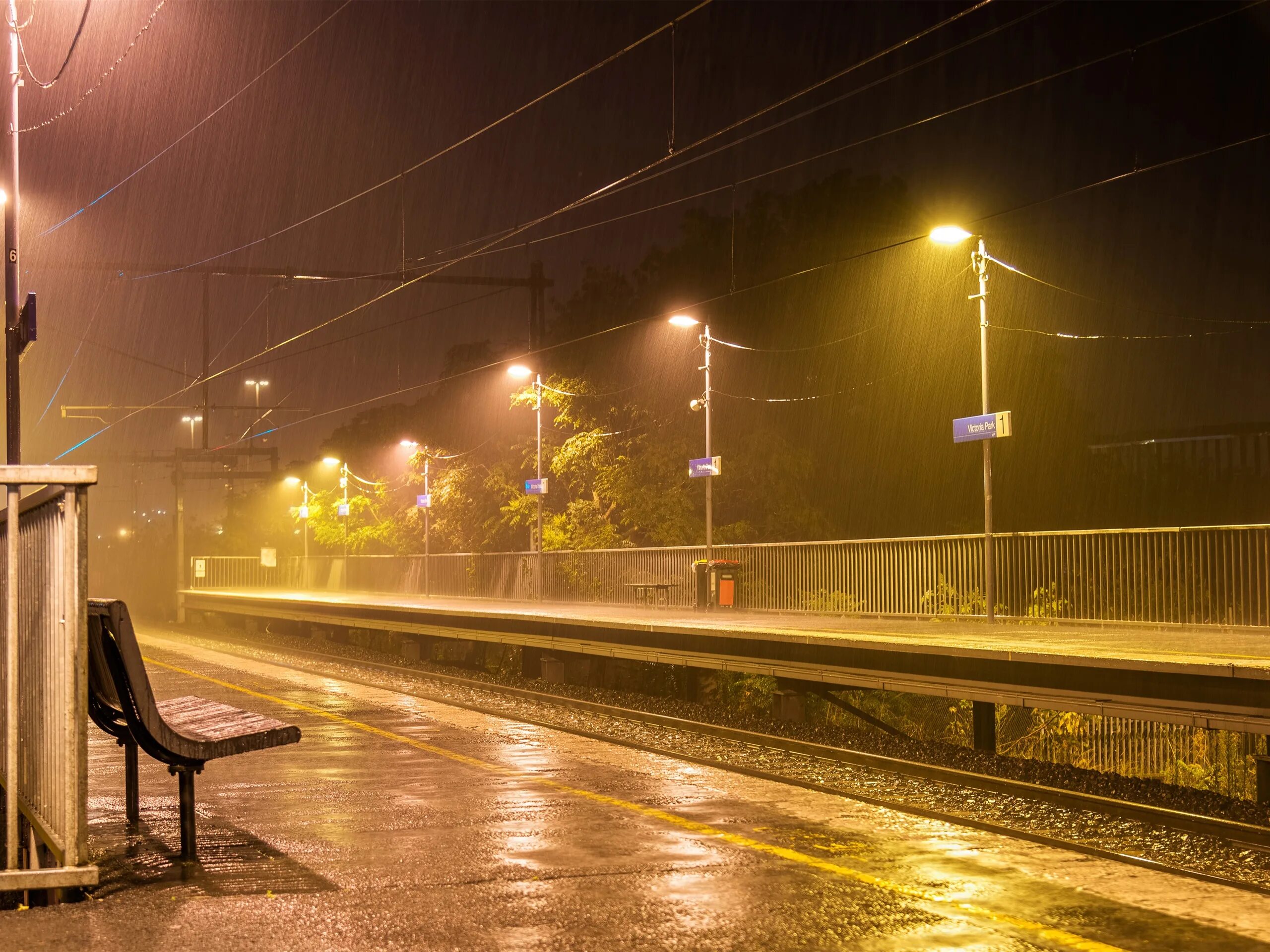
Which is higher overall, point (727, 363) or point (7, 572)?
point (727, 363)

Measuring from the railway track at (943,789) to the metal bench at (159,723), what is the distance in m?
4.15

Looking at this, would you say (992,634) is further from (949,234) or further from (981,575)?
(949,234)

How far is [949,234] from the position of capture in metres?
20.8

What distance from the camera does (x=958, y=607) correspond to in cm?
2561

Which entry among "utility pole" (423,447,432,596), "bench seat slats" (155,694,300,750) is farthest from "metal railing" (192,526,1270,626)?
"bench seat slats" (155,694,300,750)

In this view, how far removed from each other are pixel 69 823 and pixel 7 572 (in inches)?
47.0

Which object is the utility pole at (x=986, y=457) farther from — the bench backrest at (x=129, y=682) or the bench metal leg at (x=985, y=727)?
the bench backrest at (x=129, y=682)

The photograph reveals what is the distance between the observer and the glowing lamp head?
20609 mm

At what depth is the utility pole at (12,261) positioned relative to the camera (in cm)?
1914

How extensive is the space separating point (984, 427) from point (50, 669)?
19033mm

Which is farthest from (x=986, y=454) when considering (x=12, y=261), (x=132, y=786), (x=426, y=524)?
(x=426, y=524)

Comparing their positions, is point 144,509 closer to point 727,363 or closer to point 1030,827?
point 727,363

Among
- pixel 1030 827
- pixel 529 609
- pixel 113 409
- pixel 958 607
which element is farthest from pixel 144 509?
pixel 1030 827

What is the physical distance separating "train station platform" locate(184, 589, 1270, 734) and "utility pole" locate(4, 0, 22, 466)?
26.5 ft
